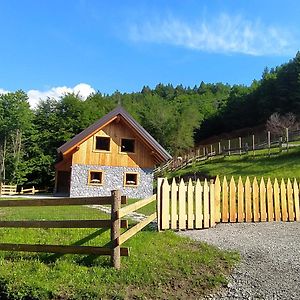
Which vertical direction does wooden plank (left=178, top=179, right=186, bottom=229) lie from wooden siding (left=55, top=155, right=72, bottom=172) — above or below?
below

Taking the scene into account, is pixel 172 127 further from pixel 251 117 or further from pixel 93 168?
pixel 93 168

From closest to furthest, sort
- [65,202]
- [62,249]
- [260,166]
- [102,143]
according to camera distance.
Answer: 1. [62,249]
2. [65,202]
3. [102,143]
4. [260,166]

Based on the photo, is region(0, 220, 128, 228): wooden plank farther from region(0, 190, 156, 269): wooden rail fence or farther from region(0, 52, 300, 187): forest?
region(0, 52, 300, 187): forest

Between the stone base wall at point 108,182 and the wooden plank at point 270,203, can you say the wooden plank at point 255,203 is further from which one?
the stone base wall at point 108,182

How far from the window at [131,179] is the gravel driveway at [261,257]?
1694 centimetres

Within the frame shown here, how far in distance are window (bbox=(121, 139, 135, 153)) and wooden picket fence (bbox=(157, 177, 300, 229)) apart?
16.6 meters

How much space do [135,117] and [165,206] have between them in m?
56.9

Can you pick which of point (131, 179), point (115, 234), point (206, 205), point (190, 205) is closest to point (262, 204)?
point (206, 205)

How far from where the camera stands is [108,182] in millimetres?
26672

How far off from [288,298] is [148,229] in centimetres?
451

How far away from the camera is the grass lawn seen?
555cm

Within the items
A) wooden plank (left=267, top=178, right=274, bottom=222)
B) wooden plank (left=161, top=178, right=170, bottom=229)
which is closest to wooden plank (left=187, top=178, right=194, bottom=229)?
wooden plank (left=161, top=178, right=170, bottom=229)

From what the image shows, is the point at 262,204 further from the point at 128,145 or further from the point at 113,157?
the point at 128,145

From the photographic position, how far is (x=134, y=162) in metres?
27.2
